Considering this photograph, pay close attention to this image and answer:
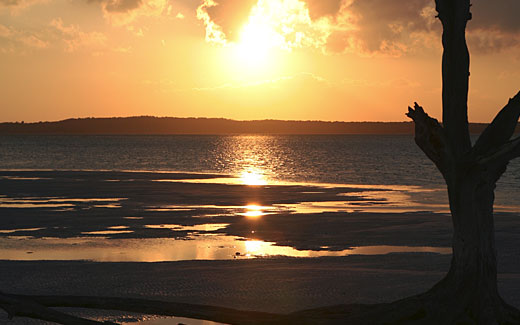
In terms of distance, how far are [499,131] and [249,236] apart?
1336 cm

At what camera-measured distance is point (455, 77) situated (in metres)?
9.74

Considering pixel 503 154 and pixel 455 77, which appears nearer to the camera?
pixel 503 154

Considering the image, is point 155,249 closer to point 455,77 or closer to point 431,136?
point 431,136

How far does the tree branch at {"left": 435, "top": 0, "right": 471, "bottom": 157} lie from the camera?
9695 millimetres

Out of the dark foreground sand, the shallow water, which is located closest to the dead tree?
the dark foreground sand

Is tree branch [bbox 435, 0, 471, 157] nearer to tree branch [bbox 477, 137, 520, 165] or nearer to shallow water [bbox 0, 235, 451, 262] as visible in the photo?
tree branch [bbox 477, 137, 520, 165]

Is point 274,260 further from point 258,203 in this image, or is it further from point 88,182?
point 88,182

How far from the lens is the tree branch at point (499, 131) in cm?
959

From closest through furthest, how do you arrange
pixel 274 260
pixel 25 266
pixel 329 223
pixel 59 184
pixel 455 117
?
pixel 455 117 < pixel 25 266 < pixel 274 260 < pixel 329 223 < pixel 59 184

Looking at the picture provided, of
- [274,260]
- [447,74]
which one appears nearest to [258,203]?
[274,260]

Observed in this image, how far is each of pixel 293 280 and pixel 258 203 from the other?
797 inches

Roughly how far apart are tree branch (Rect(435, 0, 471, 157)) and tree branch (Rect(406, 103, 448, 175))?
0.15 m

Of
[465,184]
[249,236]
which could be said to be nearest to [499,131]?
[465,184]

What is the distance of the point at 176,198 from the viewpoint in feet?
120
